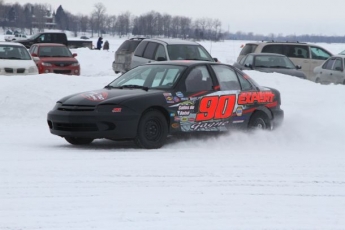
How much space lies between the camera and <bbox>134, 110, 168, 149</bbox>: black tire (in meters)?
10.8

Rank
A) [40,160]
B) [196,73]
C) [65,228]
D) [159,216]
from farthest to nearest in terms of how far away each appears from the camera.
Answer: [196,73], [40,160], [159,216], [65,228]

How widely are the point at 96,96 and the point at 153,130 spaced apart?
3.25ft

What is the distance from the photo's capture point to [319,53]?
29125mm

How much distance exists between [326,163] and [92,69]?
27543mm

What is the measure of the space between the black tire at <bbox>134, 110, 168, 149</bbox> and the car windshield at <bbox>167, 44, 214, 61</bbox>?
32.2ft

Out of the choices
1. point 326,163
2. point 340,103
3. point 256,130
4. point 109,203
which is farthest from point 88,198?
point 340,103

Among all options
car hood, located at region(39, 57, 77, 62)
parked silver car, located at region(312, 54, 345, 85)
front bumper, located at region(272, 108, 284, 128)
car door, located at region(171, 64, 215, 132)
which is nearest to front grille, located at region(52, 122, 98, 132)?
car door, located at region(171, 64, 215, 132)

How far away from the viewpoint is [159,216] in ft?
21.8

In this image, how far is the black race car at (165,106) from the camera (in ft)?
34.9

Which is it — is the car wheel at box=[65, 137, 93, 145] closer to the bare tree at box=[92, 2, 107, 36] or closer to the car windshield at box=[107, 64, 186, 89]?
the car windshield at box=[107, 64, 186, 89]

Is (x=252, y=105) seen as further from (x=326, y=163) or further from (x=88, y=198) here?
(x=88, y=198)

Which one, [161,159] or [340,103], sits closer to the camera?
[161,159]

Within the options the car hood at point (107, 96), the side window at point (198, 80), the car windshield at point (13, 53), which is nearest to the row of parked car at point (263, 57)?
the car windshield at point (13, 53)

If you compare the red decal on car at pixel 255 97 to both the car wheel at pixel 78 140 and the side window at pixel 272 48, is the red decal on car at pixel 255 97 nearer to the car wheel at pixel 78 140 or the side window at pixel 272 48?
the car wheel at pixel 78 140
